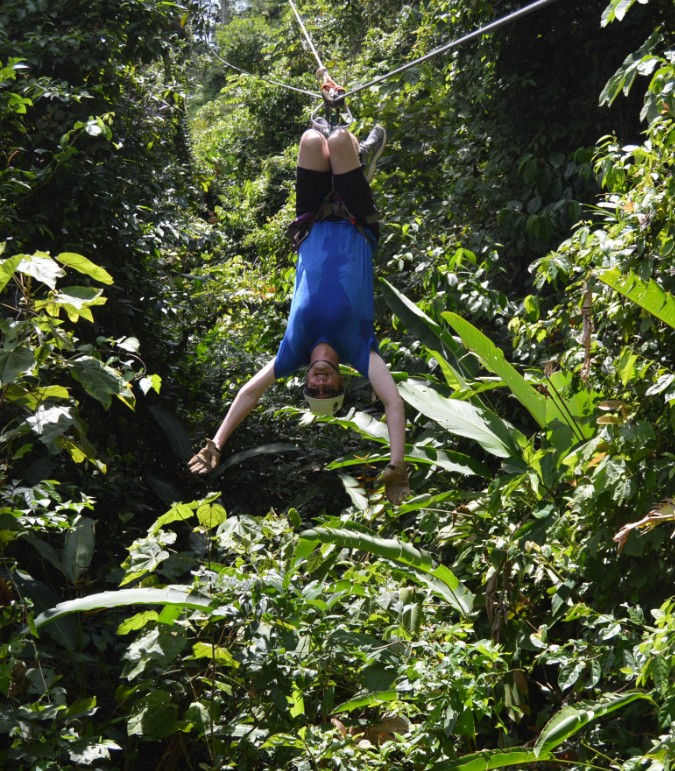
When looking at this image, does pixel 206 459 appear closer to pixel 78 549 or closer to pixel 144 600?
pixel 144 600

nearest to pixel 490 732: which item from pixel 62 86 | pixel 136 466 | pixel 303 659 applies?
pixel 303 659

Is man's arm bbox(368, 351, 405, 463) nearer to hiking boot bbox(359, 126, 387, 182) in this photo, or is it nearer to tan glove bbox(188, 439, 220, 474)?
tan glove bbox(188, 439, 220, 474)

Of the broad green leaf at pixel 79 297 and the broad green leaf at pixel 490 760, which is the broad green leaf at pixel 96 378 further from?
the broad green leaf at pixel 490 760

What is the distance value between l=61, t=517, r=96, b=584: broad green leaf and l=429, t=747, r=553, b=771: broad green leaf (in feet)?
6.28

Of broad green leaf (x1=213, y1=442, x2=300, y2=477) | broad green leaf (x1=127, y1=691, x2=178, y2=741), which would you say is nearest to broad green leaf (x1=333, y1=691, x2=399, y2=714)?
broad green leaf (x1=127, y1=691, x2=178, y2=741)

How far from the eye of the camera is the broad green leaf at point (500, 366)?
13.9 feet

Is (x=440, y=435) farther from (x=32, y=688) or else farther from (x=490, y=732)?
(x=32, y=688)

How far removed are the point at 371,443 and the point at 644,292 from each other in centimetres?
294

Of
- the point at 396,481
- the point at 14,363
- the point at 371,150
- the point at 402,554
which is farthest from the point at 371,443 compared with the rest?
the point at 14,363

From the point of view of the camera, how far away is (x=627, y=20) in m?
6.43

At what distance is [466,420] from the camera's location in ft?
14.5

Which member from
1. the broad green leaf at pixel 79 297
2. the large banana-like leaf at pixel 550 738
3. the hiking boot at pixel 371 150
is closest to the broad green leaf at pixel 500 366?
the hiking boot at pixel 371 150

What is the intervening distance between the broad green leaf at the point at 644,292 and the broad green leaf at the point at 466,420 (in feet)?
3.34

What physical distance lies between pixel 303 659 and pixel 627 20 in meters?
4.62
